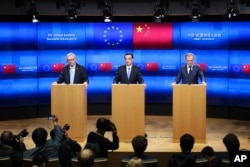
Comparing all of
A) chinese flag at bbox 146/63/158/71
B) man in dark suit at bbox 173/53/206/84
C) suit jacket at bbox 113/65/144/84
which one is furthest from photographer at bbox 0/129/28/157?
chinese flag at bbox 146/63/158/71

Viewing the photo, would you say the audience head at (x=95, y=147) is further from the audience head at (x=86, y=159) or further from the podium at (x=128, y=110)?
the podium at (x=128, y=110)

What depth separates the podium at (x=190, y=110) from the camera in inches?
346

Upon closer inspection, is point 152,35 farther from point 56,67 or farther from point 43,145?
point 43,145

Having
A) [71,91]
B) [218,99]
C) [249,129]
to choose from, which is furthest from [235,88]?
[71,91]

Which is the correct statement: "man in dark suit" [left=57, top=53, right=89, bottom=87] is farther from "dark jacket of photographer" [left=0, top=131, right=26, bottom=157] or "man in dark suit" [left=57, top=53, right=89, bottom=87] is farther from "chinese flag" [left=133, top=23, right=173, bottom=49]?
"chinese flag" [left=133, top=23, right=173, bottom=49]

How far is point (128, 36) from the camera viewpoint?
12.4 metres

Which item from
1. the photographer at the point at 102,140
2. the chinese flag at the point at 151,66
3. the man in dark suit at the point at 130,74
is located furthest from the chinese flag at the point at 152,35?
the photographer at the point at 102,140

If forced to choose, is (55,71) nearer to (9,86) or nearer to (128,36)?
(9,86)

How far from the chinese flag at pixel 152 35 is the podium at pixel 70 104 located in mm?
3973

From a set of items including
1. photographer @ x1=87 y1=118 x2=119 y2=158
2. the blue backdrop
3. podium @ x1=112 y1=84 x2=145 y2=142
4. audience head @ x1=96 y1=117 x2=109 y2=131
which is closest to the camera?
photographer @ x1=87 y1=118 x2=119 y2=158

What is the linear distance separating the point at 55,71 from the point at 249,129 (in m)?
5.15

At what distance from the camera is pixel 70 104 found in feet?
29.1

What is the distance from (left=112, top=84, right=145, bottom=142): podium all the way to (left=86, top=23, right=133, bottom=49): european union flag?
385 centimetres

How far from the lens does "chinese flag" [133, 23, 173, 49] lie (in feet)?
40.5
